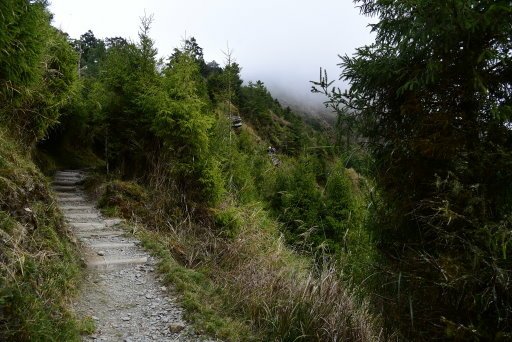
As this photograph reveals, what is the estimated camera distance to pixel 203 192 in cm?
881

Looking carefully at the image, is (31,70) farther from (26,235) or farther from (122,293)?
(122,293)

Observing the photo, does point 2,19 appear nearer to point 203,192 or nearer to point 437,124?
point 437,124

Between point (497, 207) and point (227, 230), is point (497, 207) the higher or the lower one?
the higher one

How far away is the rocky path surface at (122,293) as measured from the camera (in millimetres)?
4125

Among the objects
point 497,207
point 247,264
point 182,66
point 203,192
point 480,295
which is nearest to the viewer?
point 480,295

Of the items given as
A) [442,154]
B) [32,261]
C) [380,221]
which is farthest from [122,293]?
[442,154]

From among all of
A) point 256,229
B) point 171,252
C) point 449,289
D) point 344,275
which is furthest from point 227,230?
point 449,289

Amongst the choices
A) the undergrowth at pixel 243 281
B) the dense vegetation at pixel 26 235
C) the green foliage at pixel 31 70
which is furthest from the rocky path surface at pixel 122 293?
the green foliage at pixel 31 70

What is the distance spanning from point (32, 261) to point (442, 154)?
163 inches

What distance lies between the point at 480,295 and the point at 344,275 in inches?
72.1

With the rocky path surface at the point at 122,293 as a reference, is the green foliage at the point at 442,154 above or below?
above

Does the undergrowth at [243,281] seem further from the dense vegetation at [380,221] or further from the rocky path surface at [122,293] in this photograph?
the rocky path surface at [122,293]

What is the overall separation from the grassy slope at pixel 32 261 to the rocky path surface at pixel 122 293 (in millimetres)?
355

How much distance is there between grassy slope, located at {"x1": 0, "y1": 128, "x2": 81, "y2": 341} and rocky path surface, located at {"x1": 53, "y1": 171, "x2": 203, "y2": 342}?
0.36 m
